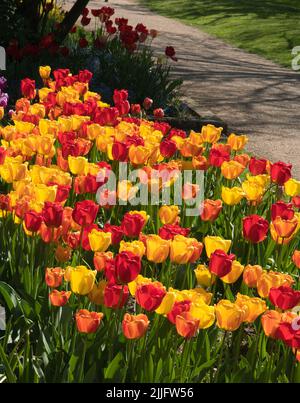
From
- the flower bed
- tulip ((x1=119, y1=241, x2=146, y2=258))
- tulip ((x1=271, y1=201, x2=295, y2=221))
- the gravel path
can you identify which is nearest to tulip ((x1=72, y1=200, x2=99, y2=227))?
the flower bed

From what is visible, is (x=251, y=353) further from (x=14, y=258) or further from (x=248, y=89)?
(x=248, y=89)

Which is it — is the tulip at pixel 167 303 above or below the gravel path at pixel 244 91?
above

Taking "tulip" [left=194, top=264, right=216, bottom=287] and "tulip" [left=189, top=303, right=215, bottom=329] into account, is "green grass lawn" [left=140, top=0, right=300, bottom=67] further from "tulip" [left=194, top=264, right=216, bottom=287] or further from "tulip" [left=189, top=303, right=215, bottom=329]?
"tulip" [left=189, top=303, right=215, bottom=329]

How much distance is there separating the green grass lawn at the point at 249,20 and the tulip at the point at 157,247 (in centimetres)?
1047

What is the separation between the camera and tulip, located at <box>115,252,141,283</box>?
2.76 metres

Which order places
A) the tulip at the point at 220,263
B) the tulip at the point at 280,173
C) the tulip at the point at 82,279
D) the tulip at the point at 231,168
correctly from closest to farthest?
the tulip at the point at 82,279
the tulip at the point at 220,263
the tulip at the point at 280,173
the tulip at the point at 231,168

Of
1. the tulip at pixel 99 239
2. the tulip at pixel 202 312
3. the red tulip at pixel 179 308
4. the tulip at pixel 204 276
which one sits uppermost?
the tulip at pixel 99 239

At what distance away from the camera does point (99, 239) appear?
10.5 ft

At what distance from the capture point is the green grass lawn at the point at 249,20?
49.8 feet

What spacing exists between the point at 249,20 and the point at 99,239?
612 inches

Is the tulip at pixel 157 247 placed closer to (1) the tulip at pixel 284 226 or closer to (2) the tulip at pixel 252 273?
(2) the tulip at pixel 252 273

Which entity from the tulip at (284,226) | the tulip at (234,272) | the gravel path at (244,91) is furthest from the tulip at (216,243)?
the gravel path at (244,91)
